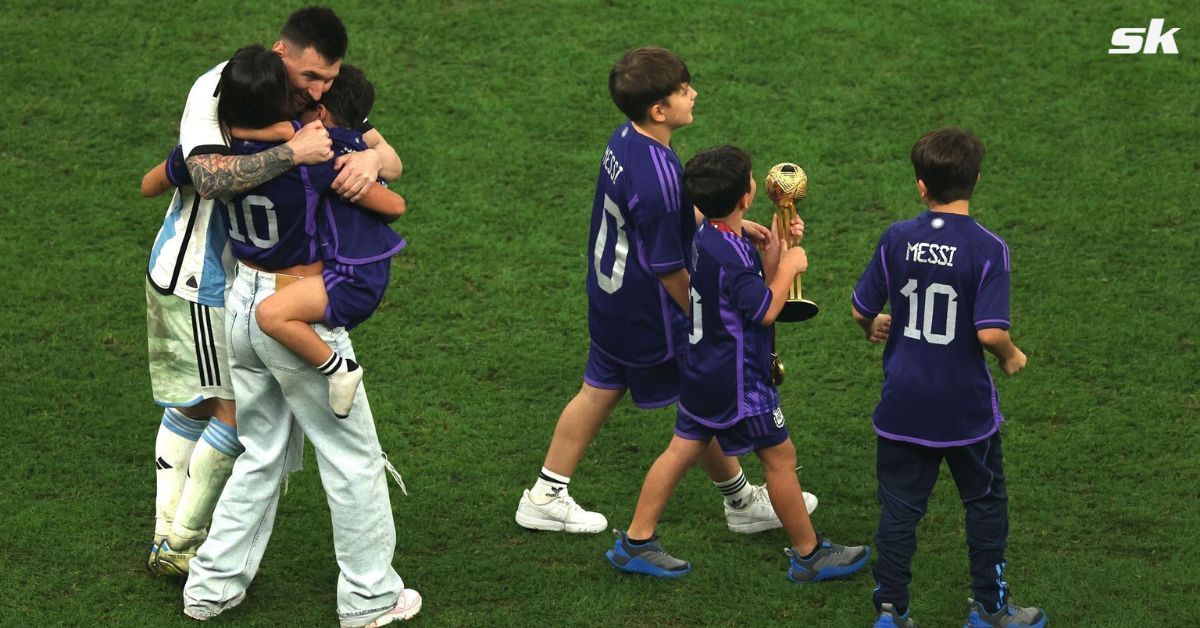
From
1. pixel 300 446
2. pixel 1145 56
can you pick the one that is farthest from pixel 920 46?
pixel 300 446

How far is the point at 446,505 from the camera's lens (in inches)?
229

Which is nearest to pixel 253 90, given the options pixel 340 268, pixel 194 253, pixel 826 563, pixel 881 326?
pixel 340 268

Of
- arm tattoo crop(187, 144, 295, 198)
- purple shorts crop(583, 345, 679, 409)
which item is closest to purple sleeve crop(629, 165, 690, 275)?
purple shorts crop(583, 345, 679, 409)

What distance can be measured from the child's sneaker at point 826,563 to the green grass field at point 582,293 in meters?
0.08

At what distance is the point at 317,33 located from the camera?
4.56 metres

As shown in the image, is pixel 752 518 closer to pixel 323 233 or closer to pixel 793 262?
pixel 793 262

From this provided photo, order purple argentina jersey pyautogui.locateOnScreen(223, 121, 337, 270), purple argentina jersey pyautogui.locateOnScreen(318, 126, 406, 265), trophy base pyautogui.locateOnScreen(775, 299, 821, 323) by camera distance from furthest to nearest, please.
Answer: trophy base pyautogui.locateOnScreen(775, 299, 821, 323)
purple argentina jersey pyautogui.locateOnScreen(318, 126, 406, 265)
purple argentina jersey pyautogui.locateOnScreen(223, 121, 337, 270)

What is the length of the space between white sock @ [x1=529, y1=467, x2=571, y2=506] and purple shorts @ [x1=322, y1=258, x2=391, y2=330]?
3.90ft

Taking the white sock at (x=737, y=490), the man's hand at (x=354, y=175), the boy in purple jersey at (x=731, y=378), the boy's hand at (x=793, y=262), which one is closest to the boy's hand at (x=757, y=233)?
the boy in purple jersey at (x=731, y=378)

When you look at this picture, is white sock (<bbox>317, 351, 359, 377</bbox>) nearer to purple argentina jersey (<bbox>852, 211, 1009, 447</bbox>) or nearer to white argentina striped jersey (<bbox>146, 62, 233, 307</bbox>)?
white argentina striped jersey (<bbox>146, 62, 233, 307</bbox>)

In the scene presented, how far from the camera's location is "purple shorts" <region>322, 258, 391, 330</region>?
15.6 feet

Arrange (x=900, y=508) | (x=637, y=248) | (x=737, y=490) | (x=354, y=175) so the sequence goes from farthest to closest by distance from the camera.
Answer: (x=737, y=490) → (x=637, y=248) → (x=900, y=508) → (x=354, y=175)

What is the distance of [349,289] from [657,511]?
53.3 inches

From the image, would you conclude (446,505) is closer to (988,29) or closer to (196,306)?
(196,306)
